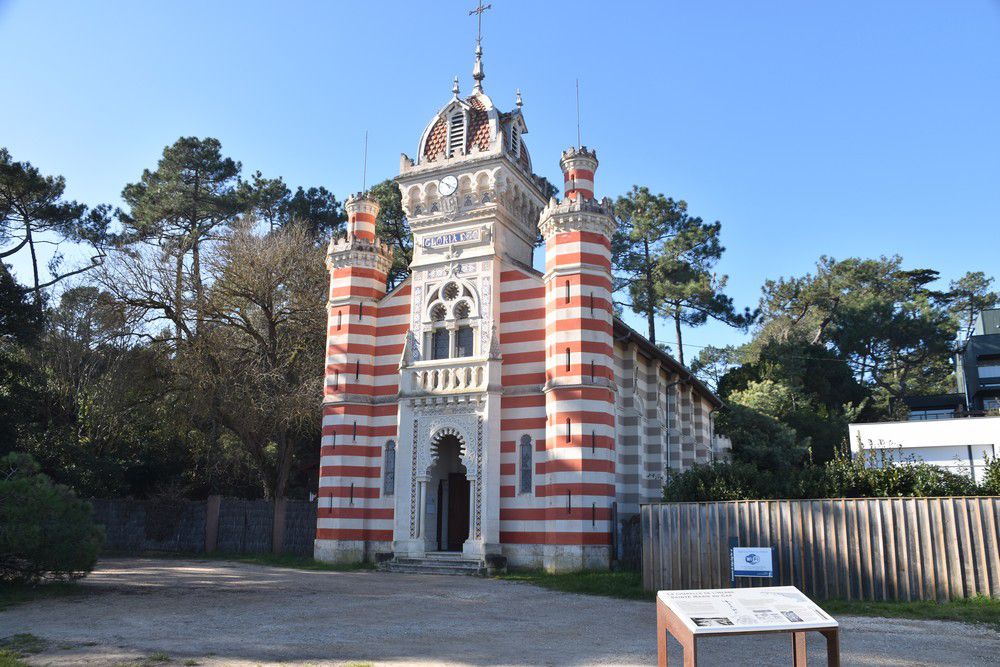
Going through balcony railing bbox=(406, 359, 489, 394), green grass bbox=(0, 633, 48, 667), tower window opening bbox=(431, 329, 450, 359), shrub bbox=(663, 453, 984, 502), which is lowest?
green grass bbox=(0, 633, 48, 667)

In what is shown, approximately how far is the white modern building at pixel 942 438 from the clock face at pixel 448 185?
803 inches

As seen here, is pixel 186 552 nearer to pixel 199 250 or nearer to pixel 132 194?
pixel 199 250

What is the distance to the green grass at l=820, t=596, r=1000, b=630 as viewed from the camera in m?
12.2

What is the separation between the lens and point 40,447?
27.4 metres

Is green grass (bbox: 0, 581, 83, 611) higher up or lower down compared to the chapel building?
lower down

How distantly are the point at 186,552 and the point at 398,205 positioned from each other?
21.4 meters

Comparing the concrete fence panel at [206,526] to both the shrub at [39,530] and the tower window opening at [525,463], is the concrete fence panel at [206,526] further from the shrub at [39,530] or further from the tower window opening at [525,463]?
the shrub at [39,530]

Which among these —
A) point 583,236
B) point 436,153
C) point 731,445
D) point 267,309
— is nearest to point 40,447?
point 267,309

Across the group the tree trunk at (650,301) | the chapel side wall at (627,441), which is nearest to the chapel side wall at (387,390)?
the chapel side wall at (627,441)

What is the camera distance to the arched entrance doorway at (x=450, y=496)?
24.2m

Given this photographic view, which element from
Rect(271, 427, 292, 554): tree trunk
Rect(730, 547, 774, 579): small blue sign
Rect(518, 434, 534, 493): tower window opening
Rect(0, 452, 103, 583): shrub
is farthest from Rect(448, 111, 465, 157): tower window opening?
Rect(730, 547, 774, 579): small blue sign

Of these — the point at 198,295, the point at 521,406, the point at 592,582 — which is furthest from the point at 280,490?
the point at 592,582

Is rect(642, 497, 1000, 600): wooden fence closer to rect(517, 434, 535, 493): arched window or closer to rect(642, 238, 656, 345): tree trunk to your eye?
rect(517, 434, 535, 493): arched window

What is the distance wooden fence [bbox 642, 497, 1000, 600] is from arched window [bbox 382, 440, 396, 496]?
9.39m
